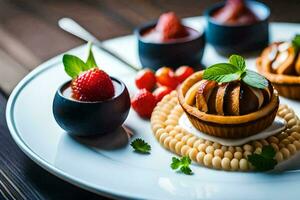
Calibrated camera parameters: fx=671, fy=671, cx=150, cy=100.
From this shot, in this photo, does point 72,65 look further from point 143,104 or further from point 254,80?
point 254,80

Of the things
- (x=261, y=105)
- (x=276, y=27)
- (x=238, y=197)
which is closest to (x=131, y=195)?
(x=238, y=197)

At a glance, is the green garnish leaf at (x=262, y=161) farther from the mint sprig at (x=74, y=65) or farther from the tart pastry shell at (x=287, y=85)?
the mint sprig at (x=74, y=65)

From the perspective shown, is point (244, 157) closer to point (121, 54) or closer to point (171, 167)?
point (171, 167)

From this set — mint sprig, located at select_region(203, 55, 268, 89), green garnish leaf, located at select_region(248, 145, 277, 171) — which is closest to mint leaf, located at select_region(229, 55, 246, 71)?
mint sprig, located at select_region(203, 55, 268, 89)

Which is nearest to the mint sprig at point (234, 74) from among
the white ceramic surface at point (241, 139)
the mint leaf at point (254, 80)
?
the mint leaf at point (254, 80)

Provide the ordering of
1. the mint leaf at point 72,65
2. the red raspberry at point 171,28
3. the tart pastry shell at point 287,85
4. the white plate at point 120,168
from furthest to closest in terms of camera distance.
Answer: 1. the red raspberry at point 171,28
2. the tart pastry shell at point 287,85
3. the mint leaf at point 72,65
4. the white plate at point 120,168

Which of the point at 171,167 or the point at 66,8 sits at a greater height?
the point at 171,167
